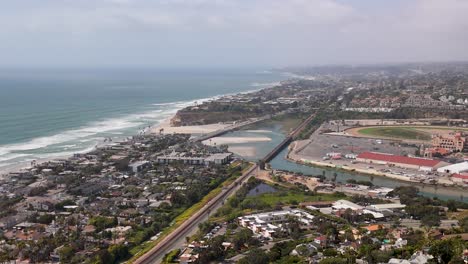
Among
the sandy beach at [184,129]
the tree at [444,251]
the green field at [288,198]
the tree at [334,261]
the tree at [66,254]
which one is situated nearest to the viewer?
the tree at [444,251]

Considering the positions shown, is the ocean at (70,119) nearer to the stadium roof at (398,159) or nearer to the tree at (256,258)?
the stadium roof at (398,159)

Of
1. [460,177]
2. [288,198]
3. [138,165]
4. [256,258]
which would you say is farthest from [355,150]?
[256,258]

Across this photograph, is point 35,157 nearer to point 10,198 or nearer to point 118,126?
point 10,198

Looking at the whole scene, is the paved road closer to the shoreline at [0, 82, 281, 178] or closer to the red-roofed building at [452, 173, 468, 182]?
the red-roofed building at [452, 173, 468, 182]

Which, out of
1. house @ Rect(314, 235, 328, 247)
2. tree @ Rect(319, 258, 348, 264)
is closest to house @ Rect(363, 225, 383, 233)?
house @ Rect(314, 235, 328, 247)

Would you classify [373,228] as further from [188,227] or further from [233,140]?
[233,140]

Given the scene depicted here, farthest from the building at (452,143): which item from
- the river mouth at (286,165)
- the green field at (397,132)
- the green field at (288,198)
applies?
the green field at (288,198)
